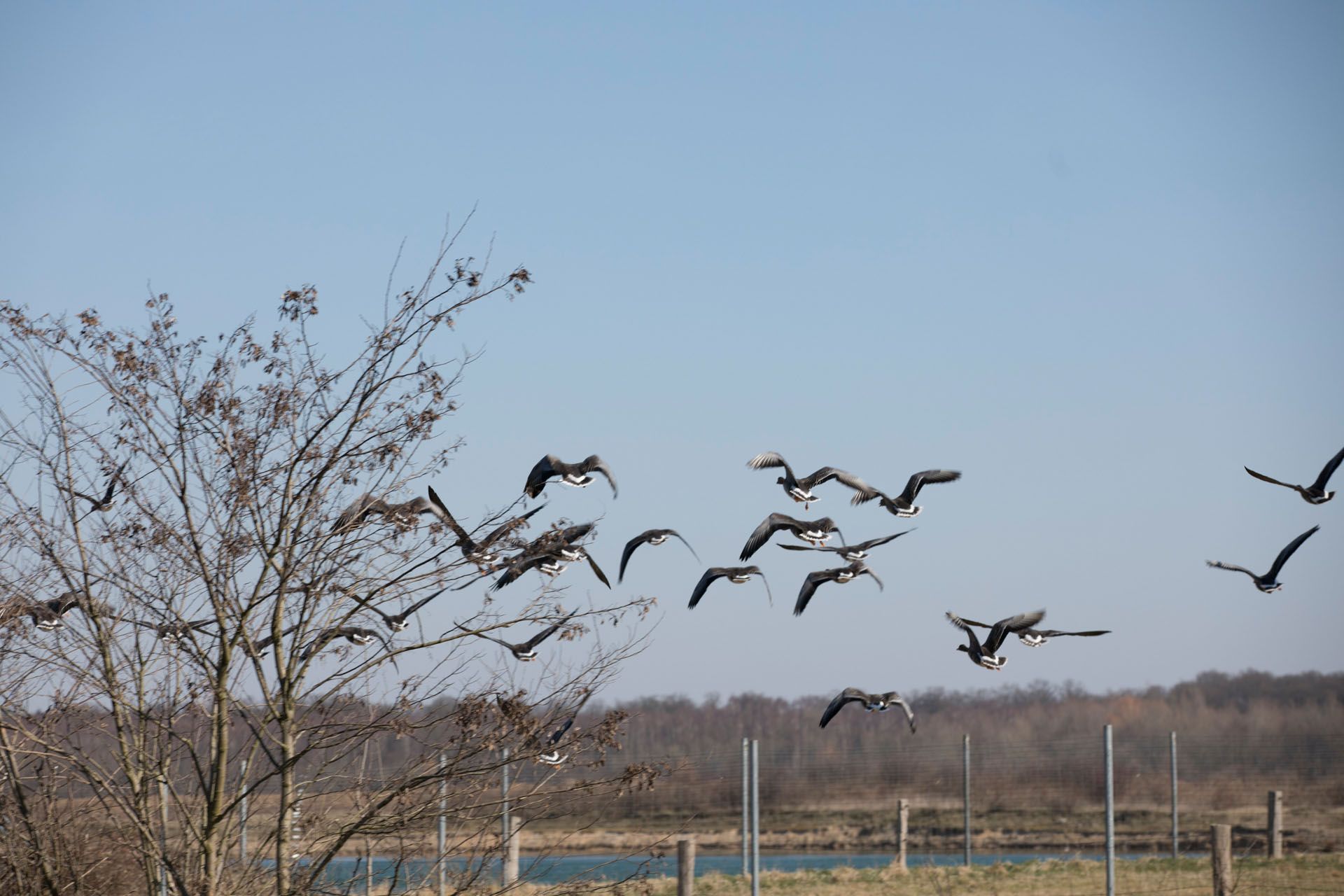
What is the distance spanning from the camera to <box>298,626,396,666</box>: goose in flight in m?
6.69

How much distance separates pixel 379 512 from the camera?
673 centimetres

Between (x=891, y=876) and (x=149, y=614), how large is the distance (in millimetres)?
11699

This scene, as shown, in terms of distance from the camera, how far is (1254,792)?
25500mm

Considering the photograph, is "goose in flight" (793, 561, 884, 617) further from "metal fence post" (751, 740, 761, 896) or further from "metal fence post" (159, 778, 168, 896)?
"metal fence post" (159, 778, 168, 896)

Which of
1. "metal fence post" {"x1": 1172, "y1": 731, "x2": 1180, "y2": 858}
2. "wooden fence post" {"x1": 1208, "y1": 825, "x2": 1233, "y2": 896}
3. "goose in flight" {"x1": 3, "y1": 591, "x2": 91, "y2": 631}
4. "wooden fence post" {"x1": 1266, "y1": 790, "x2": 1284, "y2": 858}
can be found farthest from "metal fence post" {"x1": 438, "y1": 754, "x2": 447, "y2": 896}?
"wooden fence post" {"x1": 1266, "y1": 790, "x2": 1284, "y2": 858}

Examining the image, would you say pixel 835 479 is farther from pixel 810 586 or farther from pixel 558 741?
pixel 558 741

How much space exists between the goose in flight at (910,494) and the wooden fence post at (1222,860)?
3.98 meters

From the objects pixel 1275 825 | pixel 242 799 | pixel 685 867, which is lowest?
pixel 1275 825

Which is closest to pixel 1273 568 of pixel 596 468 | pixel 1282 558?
pixel 1282 558

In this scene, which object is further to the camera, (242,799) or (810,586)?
(810,586)

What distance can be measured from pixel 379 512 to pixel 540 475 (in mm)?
1856

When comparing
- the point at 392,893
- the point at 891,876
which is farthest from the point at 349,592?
the point at 891,876

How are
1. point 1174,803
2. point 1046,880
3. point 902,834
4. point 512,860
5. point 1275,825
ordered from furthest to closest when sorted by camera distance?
point 902,834
point 1275,825
point 1174,803
point 1046,880
point 512,860

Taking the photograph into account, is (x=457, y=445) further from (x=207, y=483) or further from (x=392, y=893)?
(x=392, y=893)
